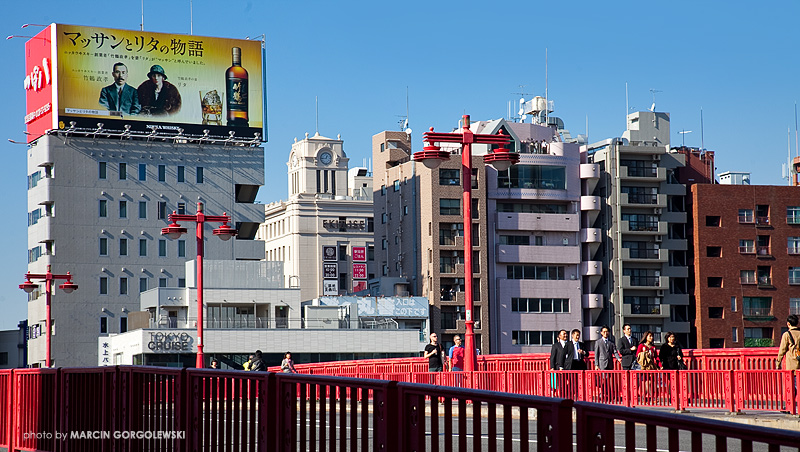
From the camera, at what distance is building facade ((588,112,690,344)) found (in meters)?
96.1

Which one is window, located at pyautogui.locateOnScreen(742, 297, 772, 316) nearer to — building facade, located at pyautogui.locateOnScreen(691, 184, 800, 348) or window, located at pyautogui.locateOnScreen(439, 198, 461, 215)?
building facade, located at pyautogui.locateOnScreen(691, 184, 800, 348)

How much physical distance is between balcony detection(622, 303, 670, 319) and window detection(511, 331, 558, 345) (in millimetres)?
6469

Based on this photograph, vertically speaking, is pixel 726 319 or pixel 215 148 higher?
pixel 215 148

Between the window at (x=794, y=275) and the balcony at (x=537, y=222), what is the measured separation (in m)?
17.9

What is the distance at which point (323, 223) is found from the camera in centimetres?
14900

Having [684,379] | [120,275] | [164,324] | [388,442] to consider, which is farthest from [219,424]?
[120,275]

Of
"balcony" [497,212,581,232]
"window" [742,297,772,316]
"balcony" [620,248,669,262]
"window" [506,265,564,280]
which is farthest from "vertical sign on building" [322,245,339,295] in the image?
"window" [742,297,772,316]

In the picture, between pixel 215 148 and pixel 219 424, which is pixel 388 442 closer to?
pixel 219 424

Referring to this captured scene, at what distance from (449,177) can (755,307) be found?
2665 cm

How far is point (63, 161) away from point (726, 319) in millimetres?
53145

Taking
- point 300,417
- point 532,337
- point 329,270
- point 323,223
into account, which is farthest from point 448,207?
point 300,417

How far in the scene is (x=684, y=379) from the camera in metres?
19.8

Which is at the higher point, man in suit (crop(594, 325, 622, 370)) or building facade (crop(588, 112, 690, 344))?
building facade (crop(588, 112, 690, 344))

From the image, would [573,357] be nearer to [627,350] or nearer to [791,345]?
[627,350]
